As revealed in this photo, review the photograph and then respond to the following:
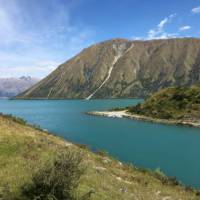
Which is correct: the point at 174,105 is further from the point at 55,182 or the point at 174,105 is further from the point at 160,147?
the point at 55,182

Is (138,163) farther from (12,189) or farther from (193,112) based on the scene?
(193,112)

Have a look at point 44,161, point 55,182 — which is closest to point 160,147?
point 44,161

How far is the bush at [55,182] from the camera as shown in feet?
44.6

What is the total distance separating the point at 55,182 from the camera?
13.7 metres

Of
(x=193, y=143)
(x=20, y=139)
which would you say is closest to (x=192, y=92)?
(x=193, y=143)

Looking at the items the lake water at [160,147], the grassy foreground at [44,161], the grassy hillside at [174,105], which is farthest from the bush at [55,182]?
the grassy hillside at [174,105]

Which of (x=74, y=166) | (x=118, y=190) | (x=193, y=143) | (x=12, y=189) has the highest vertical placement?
(x=74, y=166)

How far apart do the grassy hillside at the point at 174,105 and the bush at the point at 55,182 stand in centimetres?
10482

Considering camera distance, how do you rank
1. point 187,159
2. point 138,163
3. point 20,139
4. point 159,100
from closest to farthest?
point 20,139 → point 138,163 → point 187,159 → point 159,100

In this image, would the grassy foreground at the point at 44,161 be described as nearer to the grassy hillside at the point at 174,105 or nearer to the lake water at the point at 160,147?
the lake water at the point at 160,147

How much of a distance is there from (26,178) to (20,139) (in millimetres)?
8857

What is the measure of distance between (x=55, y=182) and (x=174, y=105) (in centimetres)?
12043

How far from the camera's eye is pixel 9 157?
2009 cm

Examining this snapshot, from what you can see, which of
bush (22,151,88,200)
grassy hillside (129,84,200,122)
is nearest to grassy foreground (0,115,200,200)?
bush (22,151,88,200)
